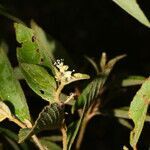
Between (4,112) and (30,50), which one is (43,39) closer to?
(30,50)

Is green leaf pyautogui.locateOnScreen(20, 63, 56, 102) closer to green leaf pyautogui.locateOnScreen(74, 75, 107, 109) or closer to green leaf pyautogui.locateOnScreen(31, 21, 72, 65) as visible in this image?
green leaf pyautogui.locateOnScreen(74, 75, 107, 109)

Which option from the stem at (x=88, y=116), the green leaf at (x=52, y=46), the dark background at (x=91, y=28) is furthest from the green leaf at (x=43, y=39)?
the dark background at (x=91, y=28)

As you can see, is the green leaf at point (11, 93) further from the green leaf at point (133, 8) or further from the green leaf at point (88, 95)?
the green leaf at point (133, 8)

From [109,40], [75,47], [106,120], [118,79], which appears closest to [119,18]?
[109,40]

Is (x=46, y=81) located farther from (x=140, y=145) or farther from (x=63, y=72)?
(x=140, y=145)

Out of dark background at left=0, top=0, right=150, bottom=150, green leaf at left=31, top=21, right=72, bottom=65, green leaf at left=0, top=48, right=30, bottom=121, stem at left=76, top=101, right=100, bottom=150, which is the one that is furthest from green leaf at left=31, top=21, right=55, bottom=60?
dark background at left=0, top=0, right=150, bottom=150

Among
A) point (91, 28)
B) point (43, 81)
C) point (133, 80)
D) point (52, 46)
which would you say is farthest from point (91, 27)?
point (43, 81)
